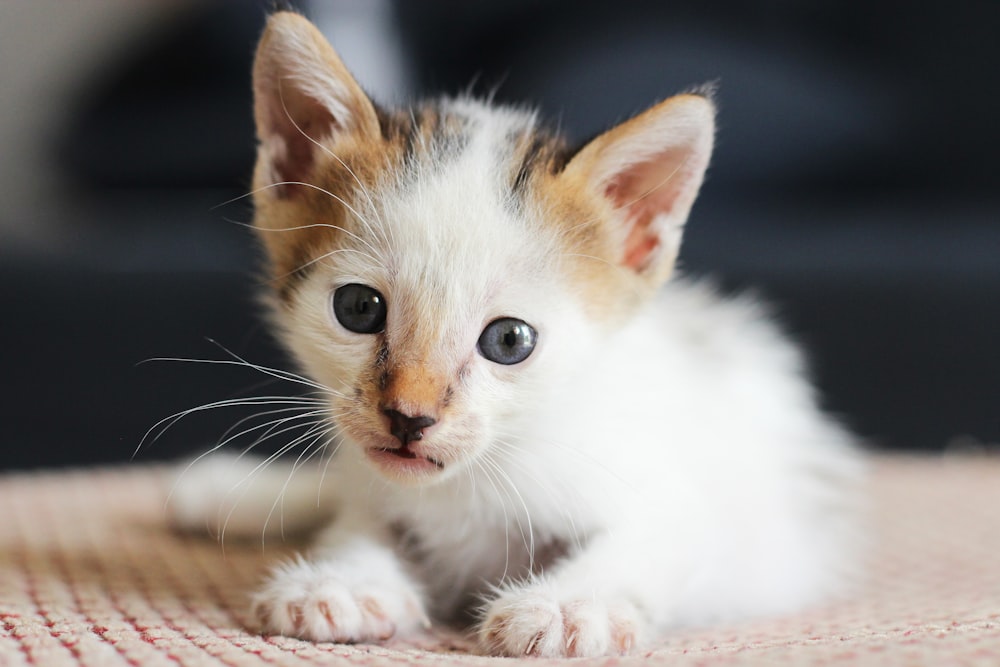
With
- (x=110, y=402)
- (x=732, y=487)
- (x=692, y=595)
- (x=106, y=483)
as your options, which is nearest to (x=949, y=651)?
(x=692, y=595)

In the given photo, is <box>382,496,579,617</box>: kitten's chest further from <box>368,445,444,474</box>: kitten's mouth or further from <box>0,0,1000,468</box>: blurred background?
<box>0,0,1000,468</box>: blurred background

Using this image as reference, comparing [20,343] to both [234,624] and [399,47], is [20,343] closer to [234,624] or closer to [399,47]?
[399,47]

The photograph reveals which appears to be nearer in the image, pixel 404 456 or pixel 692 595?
pixel 404 456

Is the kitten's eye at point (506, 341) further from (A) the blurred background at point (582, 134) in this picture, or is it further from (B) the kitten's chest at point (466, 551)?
(A) the blurred background at point (582, 134)

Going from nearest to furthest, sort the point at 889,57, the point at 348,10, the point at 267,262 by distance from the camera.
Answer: the point at 267,262 < the point at 348,10 < the point at 889,57

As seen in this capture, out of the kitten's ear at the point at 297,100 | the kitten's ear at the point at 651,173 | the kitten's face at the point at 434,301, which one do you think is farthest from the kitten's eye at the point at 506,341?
the kitten's ear at the point at 297,100

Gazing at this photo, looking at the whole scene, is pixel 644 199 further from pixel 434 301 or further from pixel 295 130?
pixel 295 130
